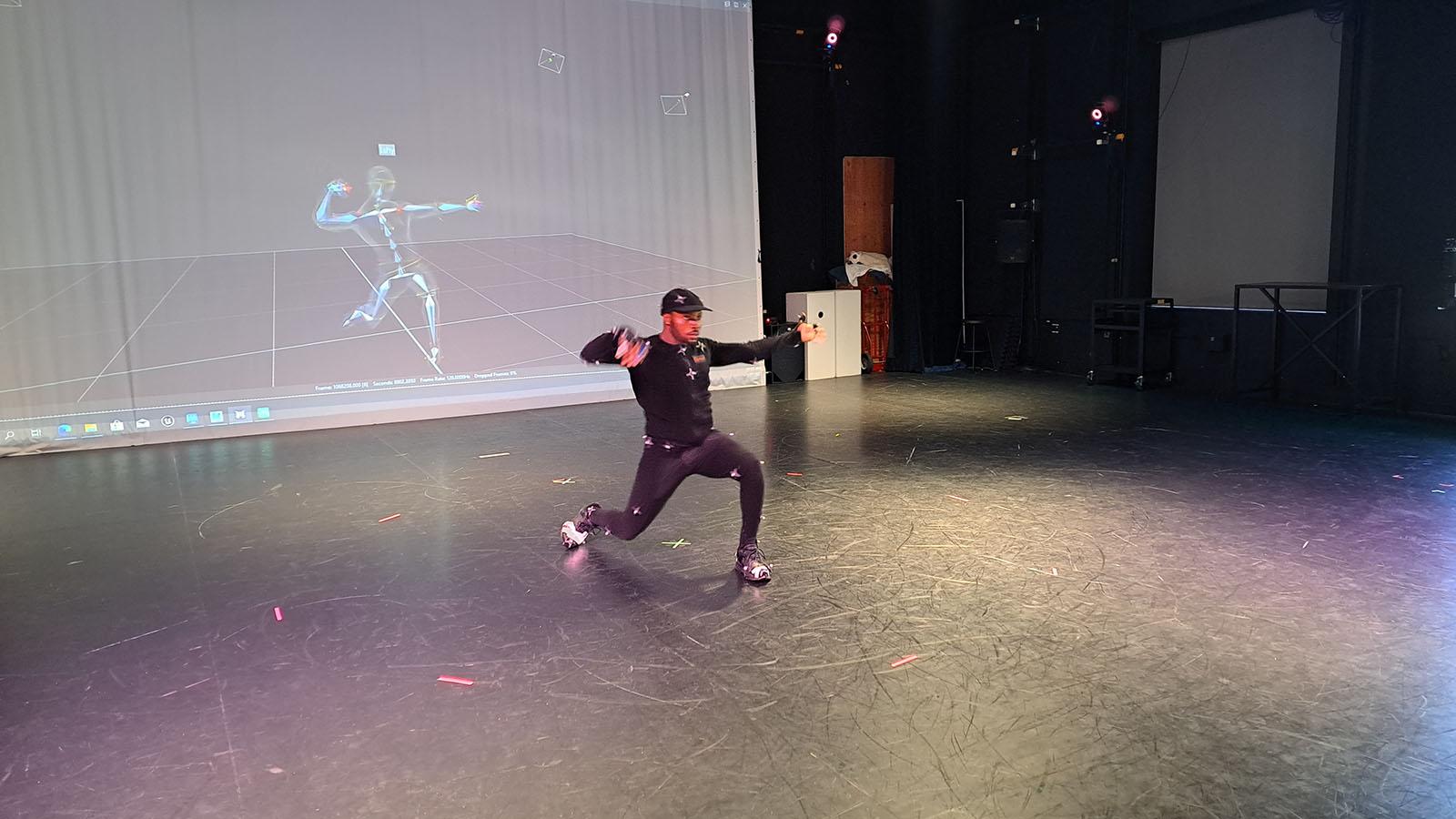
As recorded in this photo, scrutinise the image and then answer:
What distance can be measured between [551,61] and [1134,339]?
6.68 m

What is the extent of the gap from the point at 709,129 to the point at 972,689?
27.9 ft

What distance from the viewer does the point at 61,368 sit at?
322 inches

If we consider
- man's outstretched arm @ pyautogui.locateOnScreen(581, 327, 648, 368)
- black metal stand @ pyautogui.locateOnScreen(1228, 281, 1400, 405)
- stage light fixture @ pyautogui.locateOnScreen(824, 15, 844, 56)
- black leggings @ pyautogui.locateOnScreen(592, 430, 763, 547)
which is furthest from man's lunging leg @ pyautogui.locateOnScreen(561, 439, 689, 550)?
stage light fixture @ pyautogui.locateOnScreen(824, 15, 844, 56)

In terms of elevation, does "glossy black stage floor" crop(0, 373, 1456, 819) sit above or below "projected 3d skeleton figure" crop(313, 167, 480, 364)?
below

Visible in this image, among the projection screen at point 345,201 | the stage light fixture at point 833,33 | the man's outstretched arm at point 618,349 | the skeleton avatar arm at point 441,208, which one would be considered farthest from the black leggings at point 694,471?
the stage light fixture at point 833,33

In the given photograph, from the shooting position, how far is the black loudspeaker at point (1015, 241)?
36.6 ft

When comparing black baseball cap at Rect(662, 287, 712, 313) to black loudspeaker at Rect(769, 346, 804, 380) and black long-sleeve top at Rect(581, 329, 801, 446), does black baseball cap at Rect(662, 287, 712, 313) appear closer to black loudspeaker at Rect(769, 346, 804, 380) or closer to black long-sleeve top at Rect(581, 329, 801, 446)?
black long-sleeve top at Rect(581, 329, 801, 446)

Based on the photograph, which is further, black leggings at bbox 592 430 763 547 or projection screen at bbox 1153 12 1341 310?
projection screen at bbox 1153 12 1341 310

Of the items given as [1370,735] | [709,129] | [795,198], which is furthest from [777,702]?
[795,198]

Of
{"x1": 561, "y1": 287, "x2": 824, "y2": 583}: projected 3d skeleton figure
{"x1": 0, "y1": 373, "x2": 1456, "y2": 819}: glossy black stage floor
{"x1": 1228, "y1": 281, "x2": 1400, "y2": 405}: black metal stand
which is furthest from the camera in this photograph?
{"x1": 1228, "y1": 281, "x2": 1400, "y2": 405}: black metal stand

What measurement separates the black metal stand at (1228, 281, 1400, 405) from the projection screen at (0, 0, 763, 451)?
511 centimetres

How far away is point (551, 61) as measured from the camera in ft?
31.5

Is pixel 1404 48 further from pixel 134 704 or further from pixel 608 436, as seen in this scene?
pixel 134 704

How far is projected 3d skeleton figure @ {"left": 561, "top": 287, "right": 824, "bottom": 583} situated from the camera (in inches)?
163
